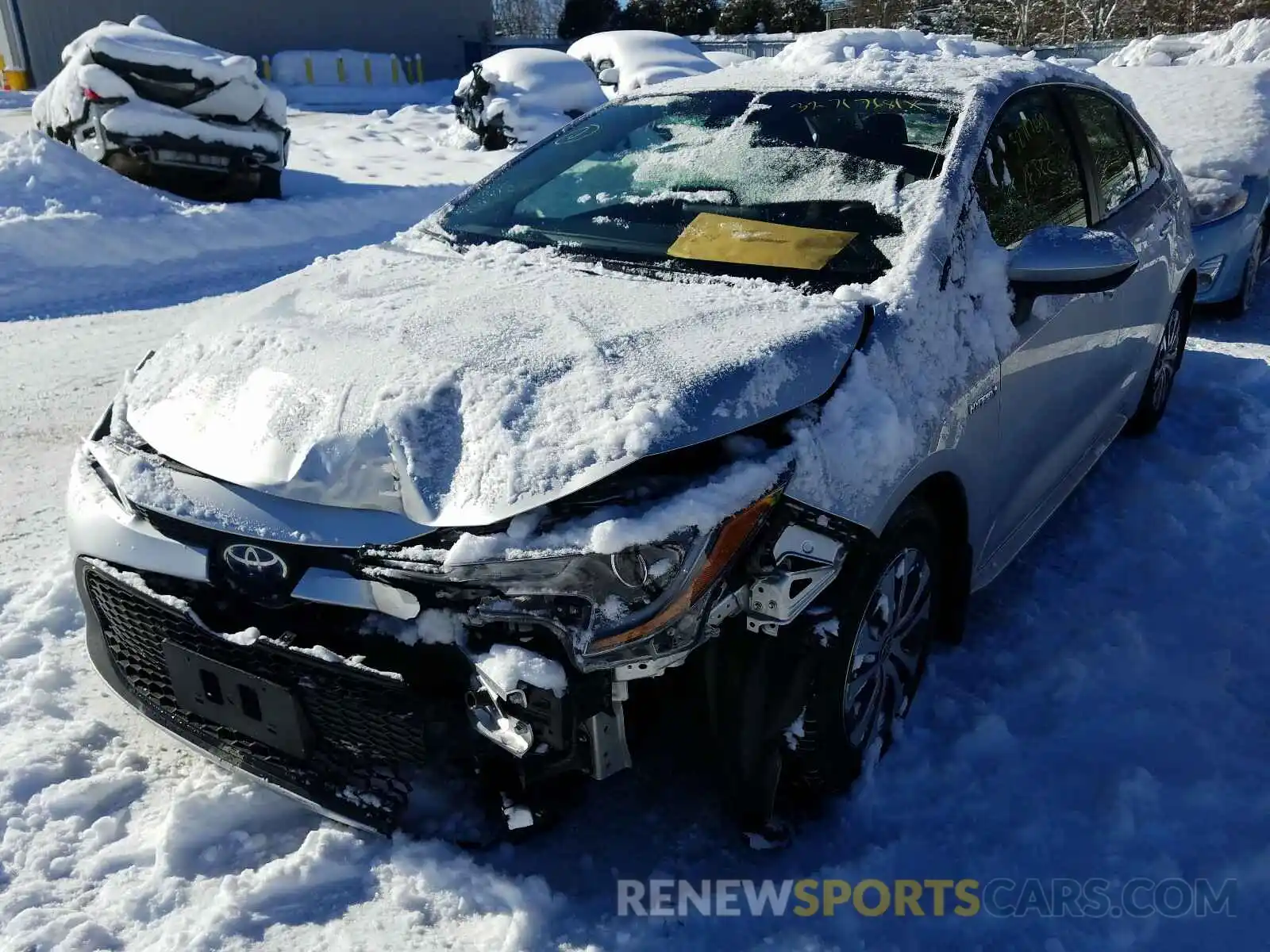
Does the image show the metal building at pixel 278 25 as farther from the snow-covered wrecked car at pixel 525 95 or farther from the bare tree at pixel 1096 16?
the bare tree at pixel 1096 16

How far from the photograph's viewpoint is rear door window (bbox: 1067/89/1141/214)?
3.58m

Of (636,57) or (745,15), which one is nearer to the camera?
(636,57)

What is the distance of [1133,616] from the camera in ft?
10.5

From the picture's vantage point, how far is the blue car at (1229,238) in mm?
5988

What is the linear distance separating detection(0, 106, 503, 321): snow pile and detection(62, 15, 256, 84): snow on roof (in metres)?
1.07

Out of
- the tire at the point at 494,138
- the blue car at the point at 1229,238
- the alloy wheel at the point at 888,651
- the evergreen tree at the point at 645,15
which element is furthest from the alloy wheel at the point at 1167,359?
the evergreen tree at the point at 645,15

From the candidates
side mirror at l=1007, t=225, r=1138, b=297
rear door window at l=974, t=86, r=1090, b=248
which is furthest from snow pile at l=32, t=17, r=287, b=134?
side mirror at l=1007, t=225, r=1138, b=297

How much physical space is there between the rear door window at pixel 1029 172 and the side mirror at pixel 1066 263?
0.37 ft

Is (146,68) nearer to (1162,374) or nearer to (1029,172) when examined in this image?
(1029,172)

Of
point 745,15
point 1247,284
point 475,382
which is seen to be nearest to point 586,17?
point 745,15

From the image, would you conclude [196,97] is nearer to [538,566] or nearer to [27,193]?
[27,193]

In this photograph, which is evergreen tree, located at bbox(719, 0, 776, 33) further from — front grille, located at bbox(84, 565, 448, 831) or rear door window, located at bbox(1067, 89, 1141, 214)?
front grille, located at bbox(84, 565, 448, 831)

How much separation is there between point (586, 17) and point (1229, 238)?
A: 106 ft

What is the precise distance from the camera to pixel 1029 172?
3127 mm
